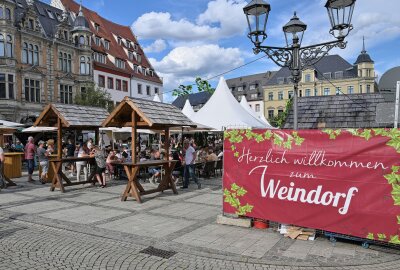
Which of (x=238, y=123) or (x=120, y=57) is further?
(x=120, y=57)

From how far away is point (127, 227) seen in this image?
7.77 meters

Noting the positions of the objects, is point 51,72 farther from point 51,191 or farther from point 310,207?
point 310,207

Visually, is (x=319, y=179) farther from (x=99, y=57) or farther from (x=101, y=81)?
(x=99, y=57)

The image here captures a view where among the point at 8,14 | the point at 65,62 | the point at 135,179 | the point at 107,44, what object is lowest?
the point at 135,179

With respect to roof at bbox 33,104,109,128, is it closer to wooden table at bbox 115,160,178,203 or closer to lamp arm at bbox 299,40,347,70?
wooden table at bbox 115,160,178,203

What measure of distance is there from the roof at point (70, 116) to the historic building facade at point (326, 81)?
61.3 m

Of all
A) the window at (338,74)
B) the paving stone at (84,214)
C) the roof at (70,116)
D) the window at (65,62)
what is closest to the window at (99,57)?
the window at (65,62)

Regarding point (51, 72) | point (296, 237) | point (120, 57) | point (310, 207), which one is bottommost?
point (296, 237)

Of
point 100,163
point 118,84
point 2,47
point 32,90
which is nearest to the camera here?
point 100,163

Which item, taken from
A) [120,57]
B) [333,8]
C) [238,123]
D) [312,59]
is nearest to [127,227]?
[312,59]

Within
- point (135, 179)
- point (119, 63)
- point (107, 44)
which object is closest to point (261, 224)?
point (135, 179)

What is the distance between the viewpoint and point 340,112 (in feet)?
52.4

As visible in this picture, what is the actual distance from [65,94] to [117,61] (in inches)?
495

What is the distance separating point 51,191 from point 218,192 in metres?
6.04
